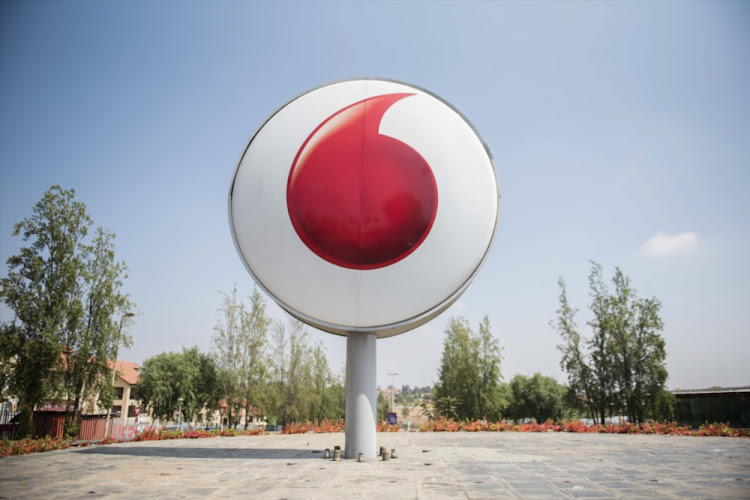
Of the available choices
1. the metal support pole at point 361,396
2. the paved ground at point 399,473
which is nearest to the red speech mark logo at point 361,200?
the metal support pole at point 361,396

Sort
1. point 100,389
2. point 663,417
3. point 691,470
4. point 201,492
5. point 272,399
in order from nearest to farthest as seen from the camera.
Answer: point 201,492 < point 691,470 < point 100,389 < point 663,417 < point 272,399

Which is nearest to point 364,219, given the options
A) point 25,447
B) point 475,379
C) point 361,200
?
point 361,200

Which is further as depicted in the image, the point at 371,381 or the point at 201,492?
the point at 371,381

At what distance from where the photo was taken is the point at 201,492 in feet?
27.2

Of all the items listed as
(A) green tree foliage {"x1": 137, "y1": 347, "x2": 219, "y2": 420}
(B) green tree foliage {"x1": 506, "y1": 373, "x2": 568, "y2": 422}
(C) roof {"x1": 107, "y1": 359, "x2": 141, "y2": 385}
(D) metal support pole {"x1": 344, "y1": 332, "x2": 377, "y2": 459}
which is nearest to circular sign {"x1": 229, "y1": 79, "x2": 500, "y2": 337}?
(D) metal support pole {"x1": 344, "y1": 332, "x2": 377, "y2": 459}

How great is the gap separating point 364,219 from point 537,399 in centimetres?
5931

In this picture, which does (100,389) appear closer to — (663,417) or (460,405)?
(460,405)

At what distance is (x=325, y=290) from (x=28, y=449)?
1130cm

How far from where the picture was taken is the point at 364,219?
12.3 metres

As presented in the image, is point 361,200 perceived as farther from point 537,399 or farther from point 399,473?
point 537,399

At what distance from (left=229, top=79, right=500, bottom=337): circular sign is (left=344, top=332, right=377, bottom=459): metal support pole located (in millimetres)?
697

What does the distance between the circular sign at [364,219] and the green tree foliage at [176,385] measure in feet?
124

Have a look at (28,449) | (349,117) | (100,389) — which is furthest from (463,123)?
(100,389)

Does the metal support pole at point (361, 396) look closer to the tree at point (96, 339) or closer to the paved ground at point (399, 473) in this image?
the paved ground at point (399, 473)
